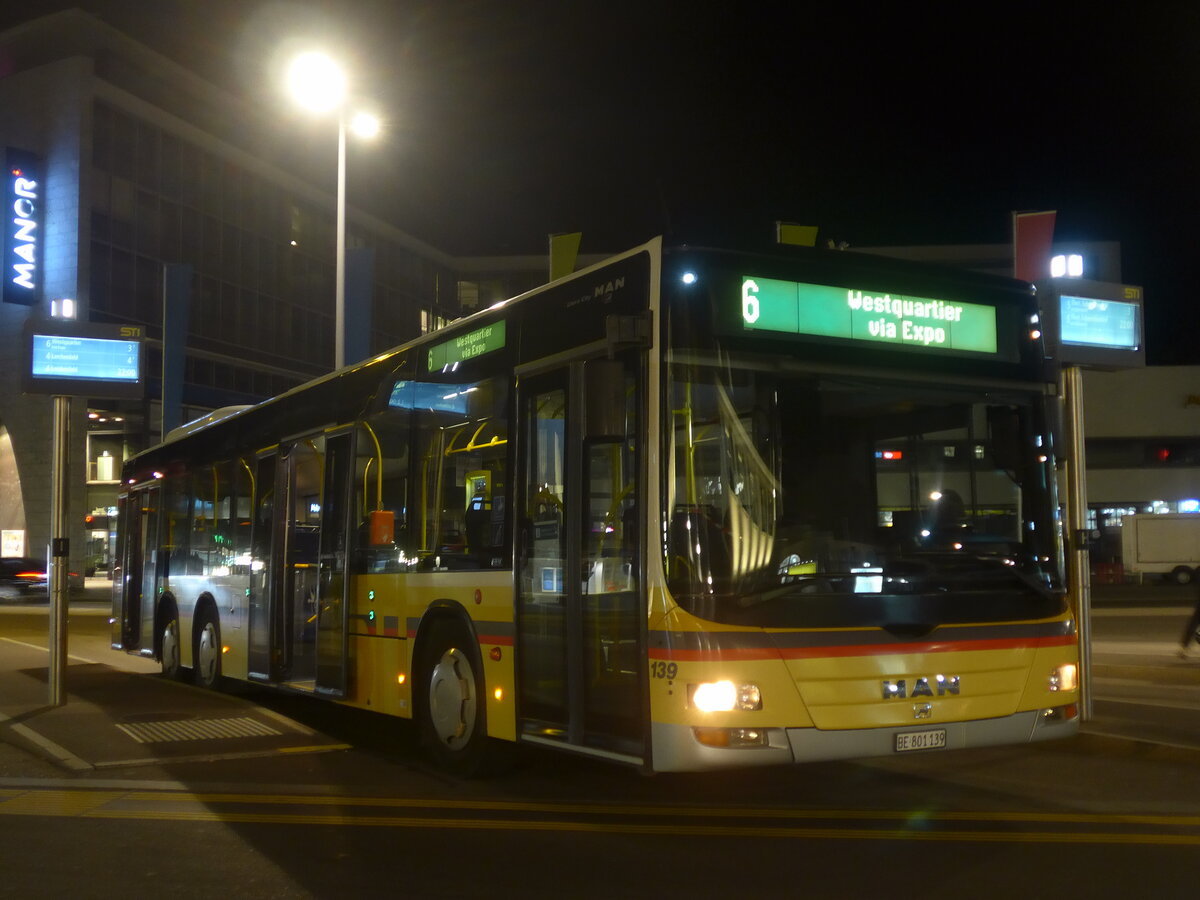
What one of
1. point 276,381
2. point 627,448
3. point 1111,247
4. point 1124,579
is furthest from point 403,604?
point 1111,247

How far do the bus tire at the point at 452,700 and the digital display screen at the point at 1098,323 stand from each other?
5.73 metres

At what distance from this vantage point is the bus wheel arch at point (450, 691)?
873cm

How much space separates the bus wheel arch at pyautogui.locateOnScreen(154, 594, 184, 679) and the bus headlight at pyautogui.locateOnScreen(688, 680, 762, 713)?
1112 cm

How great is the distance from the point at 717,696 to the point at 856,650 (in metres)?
0.85

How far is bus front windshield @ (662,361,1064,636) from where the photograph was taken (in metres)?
6.68

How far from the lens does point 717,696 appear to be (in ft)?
21.7

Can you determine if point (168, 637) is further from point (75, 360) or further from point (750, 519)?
point (750, 519)

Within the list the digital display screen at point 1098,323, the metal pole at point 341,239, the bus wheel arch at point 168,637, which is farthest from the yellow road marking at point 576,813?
the metal pole at point 341,239

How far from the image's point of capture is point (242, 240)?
5641 cm

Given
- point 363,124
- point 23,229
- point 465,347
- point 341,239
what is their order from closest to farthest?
point 465,347
point 363,124
point 341,239
point 23,229

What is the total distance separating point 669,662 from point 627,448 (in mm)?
1245

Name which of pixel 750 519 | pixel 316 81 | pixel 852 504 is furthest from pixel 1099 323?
pixel 316 81

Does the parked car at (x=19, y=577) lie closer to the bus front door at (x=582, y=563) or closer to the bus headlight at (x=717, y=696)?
the bus front door at (x=582, y=563)

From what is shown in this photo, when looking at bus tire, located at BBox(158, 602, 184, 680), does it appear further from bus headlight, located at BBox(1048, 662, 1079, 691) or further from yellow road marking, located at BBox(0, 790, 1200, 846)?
bus headlight, located at BBox(1048, 662, 1079, 691)
